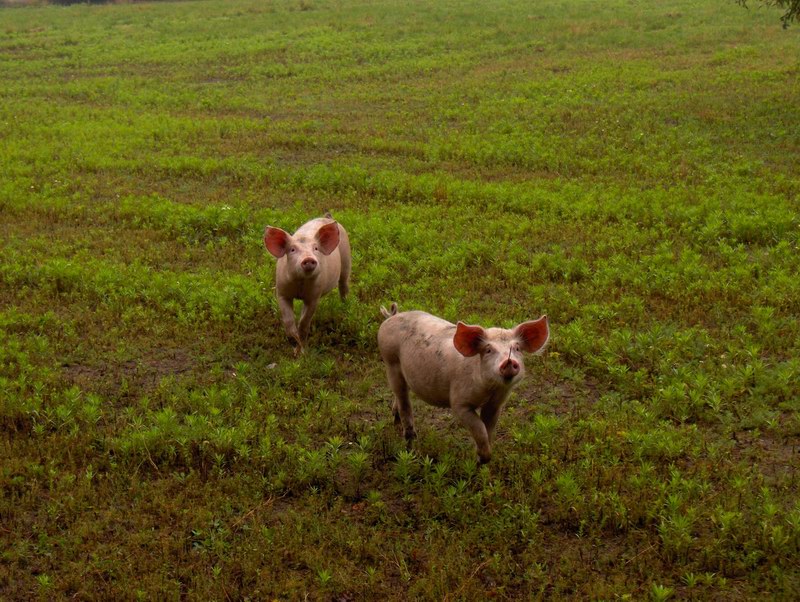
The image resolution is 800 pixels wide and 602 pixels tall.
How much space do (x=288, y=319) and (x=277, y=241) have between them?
93 cm

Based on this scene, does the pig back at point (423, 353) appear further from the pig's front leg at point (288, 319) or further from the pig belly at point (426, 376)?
the pig's front leg at point (288, 319)

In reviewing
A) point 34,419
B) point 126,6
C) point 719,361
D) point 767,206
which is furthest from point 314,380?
point 126,6

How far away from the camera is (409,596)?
623 centimetres

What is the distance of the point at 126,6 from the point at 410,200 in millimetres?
41126

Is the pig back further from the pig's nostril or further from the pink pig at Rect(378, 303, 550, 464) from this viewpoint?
the pig's nostril

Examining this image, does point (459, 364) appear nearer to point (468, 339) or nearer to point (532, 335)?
point (468, 339)

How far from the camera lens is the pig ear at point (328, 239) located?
10.1 m

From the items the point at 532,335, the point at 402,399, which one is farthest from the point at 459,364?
the point at 402,399

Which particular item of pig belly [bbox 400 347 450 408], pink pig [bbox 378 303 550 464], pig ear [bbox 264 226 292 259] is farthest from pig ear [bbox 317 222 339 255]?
pig belly [bbox 400 347 450 408]

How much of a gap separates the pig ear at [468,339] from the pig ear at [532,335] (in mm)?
Answer: 297

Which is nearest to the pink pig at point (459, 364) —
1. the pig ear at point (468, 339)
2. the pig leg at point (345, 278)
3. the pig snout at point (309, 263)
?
the pig ear at point (468, 339)

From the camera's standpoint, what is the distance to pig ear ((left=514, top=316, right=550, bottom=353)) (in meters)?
7.12

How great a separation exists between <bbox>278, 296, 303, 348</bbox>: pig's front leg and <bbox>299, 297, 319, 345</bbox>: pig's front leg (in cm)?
10

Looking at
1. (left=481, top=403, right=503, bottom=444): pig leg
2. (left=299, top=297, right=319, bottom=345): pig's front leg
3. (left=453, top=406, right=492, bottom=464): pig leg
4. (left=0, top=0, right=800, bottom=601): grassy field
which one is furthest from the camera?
(left=299, top=297, right=319, bottom=345): pig's front leg
